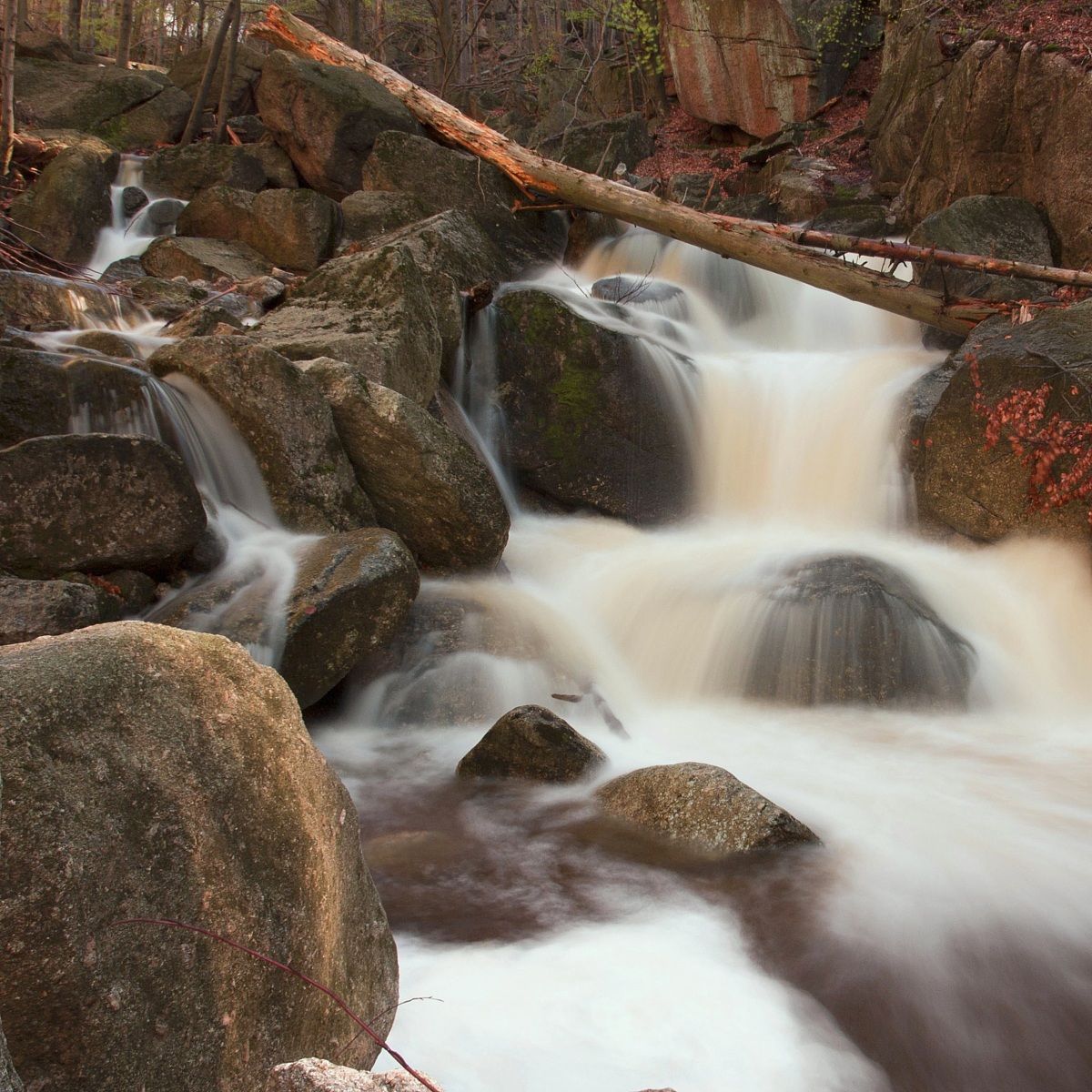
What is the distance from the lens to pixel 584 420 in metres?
9.05

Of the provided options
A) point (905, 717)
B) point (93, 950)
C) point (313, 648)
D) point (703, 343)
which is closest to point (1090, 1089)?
point (93, 950)

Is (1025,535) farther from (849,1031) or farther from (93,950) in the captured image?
(93,950)

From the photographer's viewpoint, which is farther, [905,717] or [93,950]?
[905,717]

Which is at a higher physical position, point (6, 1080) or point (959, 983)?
point (6, 1080)

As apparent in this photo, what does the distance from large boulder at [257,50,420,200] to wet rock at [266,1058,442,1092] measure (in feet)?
43.0

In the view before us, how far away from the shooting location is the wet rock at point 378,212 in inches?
446

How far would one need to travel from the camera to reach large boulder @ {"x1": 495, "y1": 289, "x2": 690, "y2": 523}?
9.05 metres

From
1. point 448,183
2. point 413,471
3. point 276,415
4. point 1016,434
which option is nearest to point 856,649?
point 1016,434

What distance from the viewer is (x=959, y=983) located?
9.99 feet

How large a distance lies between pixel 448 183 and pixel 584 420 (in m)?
4.39

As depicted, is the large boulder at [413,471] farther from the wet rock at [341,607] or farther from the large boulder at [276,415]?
the wet rock at [341,607]

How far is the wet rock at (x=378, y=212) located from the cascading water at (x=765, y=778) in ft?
9.73

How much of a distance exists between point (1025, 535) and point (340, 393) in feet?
17.2

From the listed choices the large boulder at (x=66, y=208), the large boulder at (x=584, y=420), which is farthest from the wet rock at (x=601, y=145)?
the large boulder at (x=584, y=420)
